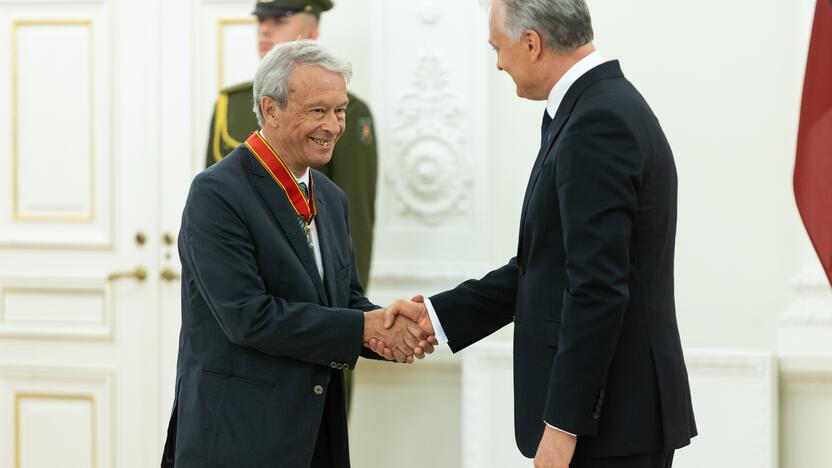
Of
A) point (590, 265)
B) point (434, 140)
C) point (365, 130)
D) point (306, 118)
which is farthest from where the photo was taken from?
point (434, 140)

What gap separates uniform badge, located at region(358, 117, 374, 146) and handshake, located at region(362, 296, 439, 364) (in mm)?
1013

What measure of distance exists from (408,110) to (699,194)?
0.97 meters

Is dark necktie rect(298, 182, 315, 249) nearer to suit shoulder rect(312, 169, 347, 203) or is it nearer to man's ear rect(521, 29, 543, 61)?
suit shoulder rect(312, 169, 347, 203)

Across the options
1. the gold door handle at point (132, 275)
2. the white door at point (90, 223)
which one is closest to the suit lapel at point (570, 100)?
the white door at point (90, 223)

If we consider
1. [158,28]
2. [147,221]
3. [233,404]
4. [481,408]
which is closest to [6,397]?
[147,221]

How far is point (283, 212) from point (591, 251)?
2.06ft

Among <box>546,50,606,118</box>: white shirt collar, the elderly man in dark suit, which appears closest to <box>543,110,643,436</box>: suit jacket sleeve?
the elderly man in dark suit

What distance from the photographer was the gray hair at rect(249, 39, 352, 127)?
2.24m

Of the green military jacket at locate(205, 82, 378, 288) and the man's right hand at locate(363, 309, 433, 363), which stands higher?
the green military jacket at locate(205, 82, 378, 288)

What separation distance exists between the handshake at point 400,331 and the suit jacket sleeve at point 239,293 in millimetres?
126

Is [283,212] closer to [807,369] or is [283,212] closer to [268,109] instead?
[268,109]

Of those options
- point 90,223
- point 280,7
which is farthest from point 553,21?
point 90,223

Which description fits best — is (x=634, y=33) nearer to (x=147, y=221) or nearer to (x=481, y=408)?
(x=481, y=408)

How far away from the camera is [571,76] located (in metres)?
2.07
